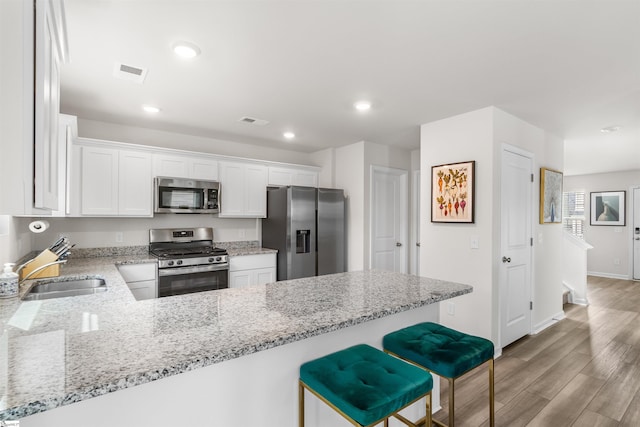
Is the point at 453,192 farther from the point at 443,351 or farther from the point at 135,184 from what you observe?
the point at 135,184

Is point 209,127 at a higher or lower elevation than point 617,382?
higher

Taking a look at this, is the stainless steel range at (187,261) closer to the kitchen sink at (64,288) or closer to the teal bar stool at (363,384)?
the kitchen sink at (64,288)

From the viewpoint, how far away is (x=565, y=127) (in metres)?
3.78

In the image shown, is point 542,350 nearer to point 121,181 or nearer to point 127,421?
point 127,421

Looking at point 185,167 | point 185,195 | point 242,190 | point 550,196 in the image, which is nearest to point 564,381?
point 550,196

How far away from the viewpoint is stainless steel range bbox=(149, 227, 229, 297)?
3428 mm

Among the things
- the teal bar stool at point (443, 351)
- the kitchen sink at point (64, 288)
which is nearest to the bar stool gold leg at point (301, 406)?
the teal bar stool at point (443, 351)

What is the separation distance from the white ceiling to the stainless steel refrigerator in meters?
1.04

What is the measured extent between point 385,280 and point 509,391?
1.51 metres

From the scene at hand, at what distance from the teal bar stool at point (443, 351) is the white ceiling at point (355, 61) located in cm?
168

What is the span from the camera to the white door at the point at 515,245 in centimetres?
324

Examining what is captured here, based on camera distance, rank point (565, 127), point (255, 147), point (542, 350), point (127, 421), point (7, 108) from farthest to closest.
A: point (255, 147) < point (565, 127) < point (542, 350) < point (127, 421) < point (7, 108)

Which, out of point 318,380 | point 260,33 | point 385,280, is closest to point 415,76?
point 260,33

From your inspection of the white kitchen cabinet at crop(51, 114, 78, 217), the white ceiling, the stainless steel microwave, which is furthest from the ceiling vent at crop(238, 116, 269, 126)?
the white kitchen cabinet at crop(51, 114, 78, 217)
